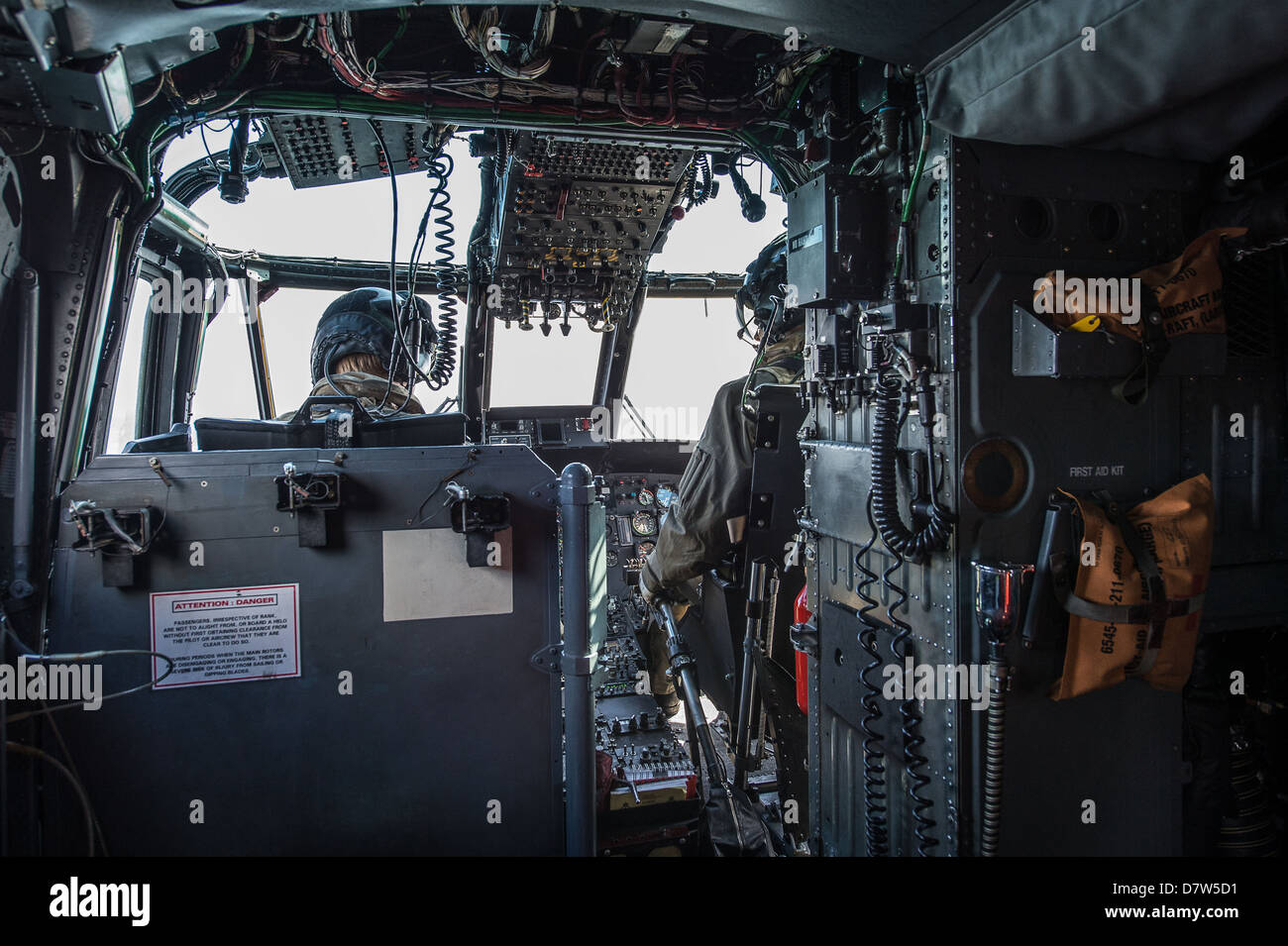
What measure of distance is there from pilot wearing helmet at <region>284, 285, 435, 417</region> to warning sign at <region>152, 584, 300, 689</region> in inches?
48.3

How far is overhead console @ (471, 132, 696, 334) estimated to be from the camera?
3.49m

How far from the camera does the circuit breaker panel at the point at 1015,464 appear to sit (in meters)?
2.07

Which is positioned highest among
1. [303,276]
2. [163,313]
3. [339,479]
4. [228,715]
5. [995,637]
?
[303,276]

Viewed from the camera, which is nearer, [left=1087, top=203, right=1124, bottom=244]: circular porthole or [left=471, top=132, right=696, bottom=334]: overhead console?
[left=1087, top=203, right=1124, bottom=244]: circular porthole

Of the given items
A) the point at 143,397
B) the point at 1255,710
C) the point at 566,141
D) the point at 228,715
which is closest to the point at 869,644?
the point at 1255,710

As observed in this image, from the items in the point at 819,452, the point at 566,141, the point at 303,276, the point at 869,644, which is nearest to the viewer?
the point at 869,644

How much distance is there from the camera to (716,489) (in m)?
3.36

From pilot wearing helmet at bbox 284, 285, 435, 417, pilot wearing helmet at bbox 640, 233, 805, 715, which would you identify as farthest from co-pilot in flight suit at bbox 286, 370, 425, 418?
pilot wearing helmet at bbox 640, 233, 805, 715

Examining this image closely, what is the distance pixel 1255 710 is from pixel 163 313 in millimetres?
5347

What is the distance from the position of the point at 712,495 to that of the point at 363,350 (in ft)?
5.62

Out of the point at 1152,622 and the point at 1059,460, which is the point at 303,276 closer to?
the point at 1059,460

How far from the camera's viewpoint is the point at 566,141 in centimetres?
338

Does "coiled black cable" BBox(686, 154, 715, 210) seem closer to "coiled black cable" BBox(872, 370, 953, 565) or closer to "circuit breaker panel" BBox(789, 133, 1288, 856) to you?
"circuit breaker panel" BBox(789, 133, 1288, 856)

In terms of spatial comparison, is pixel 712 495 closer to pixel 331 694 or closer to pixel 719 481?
pixel 719 481
